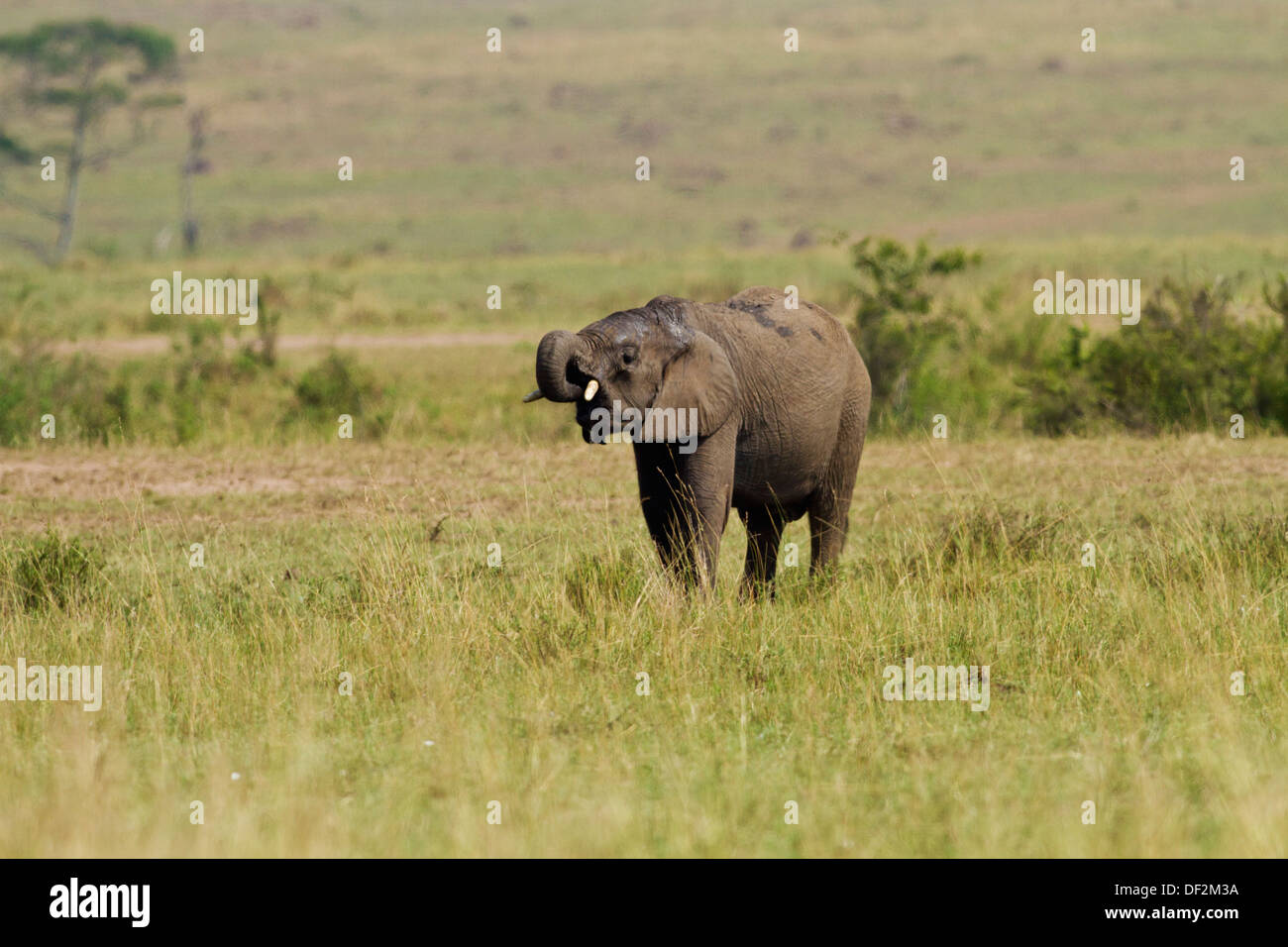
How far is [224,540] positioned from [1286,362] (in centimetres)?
986

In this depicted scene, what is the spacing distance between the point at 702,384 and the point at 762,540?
1.42 metres

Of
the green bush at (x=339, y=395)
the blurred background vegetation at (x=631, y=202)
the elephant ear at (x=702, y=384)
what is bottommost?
the elephant ear at (x=702, y=384)

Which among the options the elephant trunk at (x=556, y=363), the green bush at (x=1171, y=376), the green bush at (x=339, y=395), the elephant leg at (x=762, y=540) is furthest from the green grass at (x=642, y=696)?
the green bush at (x=339, y=395)

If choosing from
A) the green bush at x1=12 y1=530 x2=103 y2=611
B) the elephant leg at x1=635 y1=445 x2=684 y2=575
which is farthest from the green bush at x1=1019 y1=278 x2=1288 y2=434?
the green bush at x1=12 y1=530 x2=103 y2=611

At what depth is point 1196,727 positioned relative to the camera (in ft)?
21.1

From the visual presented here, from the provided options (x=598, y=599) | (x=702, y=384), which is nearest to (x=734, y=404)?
(x=702, y=384)

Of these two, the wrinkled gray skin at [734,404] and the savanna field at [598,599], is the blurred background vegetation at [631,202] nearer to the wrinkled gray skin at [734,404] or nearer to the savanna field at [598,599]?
the savanna field at [598,599]

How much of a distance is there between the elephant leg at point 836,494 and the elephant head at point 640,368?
1248mm

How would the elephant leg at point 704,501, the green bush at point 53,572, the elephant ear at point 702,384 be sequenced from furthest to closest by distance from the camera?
the green bush at point 53,572 < the elephant leg at point 704,501 < the elephant ear at point 702,384

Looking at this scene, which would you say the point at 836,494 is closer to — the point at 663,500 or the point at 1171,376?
the point at 663,500

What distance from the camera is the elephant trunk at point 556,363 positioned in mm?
7227

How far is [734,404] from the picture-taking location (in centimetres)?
809

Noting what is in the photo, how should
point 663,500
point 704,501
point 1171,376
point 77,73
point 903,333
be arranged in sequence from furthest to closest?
1. point 77,73
2. point 903,333
3. point 1171,376
4. point 663,500
5. point 704,501

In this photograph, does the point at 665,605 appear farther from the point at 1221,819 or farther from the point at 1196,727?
the point at 1221,819
